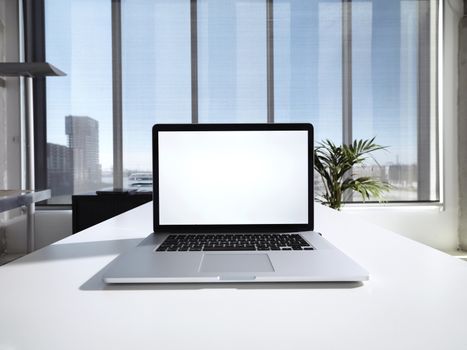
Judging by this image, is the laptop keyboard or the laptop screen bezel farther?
the laptop screen bezel

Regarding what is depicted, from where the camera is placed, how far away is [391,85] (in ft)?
10.0

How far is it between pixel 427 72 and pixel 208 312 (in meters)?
3.35

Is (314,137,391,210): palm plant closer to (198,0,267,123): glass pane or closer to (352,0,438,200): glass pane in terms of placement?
(352,0,438,200): glass pane

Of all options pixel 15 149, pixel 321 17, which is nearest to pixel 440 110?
pixel 321 17

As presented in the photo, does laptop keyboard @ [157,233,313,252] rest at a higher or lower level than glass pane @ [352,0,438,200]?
lower

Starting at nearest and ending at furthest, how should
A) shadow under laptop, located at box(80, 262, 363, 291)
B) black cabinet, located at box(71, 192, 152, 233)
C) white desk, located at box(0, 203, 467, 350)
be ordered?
white desk, located at box(0, 203, 467, 350)
shadow under laptop, located at box(80, 262, 363, 291)
black cabinet, located at box(71, 192, 152, 233)

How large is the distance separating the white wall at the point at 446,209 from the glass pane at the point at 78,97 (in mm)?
2152

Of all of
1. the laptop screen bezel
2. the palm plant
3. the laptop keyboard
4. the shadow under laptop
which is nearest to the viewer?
the shadow under laptop

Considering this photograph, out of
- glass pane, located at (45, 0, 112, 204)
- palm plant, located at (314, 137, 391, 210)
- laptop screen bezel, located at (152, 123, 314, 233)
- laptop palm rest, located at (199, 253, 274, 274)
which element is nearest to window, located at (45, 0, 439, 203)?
glass pane, located at (45, 0, 112, 204)

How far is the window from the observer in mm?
2969

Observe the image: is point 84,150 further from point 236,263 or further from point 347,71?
point 236,263

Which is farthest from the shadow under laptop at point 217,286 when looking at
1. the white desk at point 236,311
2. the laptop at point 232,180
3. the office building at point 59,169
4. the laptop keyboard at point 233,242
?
the office building at point 59,169

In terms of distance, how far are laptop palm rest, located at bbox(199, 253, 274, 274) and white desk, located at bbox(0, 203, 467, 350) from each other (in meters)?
0.03

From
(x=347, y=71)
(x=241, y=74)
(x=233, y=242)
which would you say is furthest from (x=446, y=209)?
(x=233, y=242)
